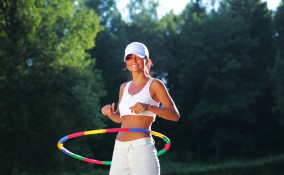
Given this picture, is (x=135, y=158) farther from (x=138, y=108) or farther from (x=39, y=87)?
(x=39, y=87)

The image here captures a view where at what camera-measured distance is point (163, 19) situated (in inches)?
1901

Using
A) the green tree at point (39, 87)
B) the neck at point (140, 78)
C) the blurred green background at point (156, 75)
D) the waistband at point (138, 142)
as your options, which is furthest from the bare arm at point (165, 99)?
the green tree at point (39, 87)

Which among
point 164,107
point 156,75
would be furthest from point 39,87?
point 164,107

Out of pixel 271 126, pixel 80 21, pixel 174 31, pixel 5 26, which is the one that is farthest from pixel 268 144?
pixel 5 26

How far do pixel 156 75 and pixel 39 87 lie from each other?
67.4ft

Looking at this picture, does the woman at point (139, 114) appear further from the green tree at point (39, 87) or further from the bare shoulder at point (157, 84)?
the green tree at point (39, 87)

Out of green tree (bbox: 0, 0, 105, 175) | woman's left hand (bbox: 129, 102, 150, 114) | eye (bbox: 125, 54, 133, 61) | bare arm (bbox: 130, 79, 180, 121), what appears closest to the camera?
woman's left hand (bbox: 129, 102, 150, 114)

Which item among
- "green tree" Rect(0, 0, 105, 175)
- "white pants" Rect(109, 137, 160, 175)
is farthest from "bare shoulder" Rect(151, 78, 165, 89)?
"green tree" Rect(0, 0, 105, 175)

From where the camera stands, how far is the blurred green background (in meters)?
26.0

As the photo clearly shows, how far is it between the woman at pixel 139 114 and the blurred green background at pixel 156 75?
20.5 m

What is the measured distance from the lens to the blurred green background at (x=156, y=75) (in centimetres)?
2603

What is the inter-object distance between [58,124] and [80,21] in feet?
16.6

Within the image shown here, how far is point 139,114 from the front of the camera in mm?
5219

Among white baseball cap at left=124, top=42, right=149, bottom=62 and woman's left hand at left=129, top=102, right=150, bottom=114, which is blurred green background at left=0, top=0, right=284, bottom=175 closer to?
white baseball cap at left=124, top=42, right=149, bottom=62
